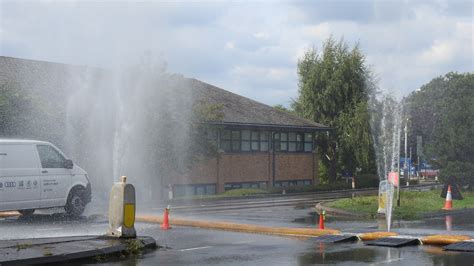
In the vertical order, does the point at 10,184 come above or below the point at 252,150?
below

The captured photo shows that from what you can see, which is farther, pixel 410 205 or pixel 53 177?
pixel 410 205

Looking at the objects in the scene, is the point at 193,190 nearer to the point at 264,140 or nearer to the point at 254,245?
the point at 264,140

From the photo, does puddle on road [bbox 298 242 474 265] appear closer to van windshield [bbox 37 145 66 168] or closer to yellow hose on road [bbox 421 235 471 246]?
yellow hose on road [bbox 421 235 471 246]

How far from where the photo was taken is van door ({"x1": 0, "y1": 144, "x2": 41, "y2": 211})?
17.7 metres

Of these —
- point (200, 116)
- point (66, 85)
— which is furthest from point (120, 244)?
point (200, 116)

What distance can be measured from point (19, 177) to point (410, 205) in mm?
12742

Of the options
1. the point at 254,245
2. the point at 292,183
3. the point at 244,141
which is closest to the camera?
the point at 254,245

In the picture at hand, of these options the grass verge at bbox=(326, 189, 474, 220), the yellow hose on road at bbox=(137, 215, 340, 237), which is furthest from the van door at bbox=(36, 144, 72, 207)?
the grass verge at bbox=(326, 189, 474, 220)

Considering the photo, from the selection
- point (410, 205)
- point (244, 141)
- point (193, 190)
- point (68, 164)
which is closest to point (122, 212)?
point (68, 164)

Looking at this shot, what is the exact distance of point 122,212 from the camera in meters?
13.4

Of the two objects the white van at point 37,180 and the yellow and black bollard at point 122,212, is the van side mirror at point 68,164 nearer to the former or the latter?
the white van at point 37,180

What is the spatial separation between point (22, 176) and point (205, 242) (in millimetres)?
6034

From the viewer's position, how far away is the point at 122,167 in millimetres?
30000

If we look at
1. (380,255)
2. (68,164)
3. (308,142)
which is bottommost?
(380,255)
